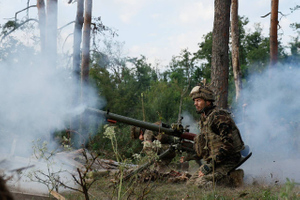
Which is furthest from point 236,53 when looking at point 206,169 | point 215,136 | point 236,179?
point 206,169

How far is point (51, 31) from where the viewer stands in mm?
11414

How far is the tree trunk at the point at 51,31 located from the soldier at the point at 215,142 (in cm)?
710

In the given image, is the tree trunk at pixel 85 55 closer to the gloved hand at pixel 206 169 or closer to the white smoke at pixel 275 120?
the white smoke at pixel 275 120

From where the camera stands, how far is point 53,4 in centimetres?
1150

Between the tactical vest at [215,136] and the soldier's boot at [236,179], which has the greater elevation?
the tactical vest at [215,136]

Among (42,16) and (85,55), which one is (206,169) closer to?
(85,55)

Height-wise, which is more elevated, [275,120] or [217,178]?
[275,120]

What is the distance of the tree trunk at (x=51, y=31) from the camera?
1118 cm

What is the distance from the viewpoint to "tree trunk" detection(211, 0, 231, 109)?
8.16 metres

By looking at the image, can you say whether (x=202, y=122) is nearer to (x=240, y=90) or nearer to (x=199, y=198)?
(x=199, y=198)

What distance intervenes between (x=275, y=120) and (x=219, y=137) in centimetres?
836

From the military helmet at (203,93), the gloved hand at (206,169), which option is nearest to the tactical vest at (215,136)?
the gloved hand at (206,169)

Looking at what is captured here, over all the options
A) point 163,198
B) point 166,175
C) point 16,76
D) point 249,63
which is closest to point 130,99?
point 16,76

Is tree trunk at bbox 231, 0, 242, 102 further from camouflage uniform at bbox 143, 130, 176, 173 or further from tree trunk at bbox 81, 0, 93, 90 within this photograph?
camouflage uniform at bbox 143, 130, 176, 173
